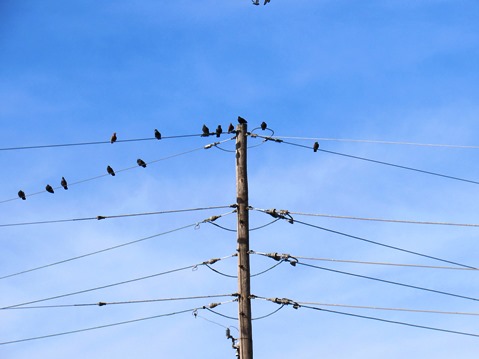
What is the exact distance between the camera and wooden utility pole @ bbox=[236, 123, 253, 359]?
66.2 ft

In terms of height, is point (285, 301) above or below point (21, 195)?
below

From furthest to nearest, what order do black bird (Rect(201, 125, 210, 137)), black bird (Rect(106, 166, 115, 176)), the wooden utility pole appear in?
black bird (Rect(106, 166, 115, 176)) < black bird (Rect(201, 125, 210, 137)) < the wooden utility pole

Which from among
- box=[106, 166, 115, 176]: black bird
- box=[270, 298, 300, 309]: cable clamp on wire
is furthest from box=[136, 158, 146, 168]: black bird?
box=[270, 298, 300, 309]: cable clamp on wire

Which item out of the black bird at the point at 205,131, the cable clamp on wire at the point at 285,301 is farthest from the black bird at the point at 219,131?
the cable clamp on wire at the point at 285,301

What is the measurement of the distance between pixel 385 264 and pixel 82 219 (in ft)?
24.6

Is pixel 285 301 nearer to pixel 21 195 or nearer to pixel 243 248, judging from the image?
pixel 243 248

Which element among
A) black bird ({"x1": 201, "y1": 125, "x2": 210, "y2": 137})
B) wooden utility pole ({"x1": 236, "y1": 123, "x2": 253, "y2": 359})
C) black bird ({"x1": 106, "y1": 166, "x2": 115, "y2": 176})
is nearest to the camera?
wooden utility pole ({"x1": 236, "y1": 123, "x2": 253, "y2": 359})

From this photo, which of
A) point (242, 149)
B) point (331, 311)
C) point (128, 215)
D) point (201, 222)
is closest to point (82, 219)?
point (128, 215)

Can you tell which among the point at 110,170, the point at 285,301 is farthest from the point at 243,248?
the point at 110,170

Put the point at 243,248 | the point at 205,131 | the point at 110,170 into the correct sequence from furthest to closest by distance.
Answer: the point at 110,170 → the point at 205,131 → the point at 243,248

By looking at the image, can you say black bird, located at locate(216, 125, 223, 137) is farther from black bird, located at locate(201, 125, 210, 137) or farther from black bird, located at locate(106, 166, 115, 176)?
black bird, located at locate(106, 166, 115, 176)

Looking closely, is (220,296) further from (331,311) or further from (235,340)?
(331,311)

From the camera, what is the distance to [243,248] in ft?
68.4

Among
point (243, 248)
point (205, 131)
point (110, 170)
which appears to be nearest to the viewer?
point (243, 248)
